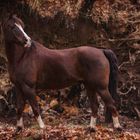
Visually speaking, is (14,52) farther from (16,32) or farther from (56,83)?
(56,83)

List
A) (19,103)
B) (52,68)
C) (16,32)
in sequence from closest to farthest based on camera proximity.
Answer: (16,32)
(52,68)
(19,103)

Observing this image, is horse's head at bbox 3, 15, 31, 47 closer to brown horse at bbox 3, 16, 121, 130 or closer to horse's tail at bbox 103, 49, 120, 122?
brown horse at bbox 3, 16, 121, 130

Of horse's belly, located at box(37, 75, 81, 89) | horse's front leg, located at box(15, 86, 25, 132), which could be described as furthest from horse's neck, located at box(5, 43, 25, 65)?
horse's belly, located at box(37, 75, 81, 89)

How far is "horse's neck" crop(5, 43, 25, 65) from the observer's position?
650 cm

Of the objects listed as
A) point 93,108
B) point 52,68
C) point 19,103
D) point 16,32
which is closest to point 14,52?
point 16,32

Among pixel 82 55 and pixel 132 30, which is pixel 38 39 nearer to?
pixel 132 30

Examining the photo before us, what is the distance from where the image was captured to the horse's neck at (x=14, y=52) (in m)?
6.50

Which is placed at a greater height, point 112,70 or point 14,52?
point 14,52

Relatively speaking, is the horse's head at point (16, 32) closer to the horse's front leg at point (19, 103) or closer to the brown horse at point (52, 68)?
the brown horse at point (52, 68)

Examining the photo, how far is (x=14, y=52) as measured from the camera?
653cm

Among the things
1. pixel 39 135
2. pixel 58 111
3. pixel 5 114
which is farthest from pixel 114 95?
pixel 5 114

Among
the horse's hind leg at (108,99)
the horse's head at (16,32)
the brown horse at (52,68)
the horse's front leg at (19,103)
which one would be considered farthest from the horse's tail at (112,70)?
the horse's front leg at (19,103)

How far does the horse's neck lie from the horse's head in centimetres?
15

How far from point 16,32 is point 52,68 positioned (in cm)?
72
